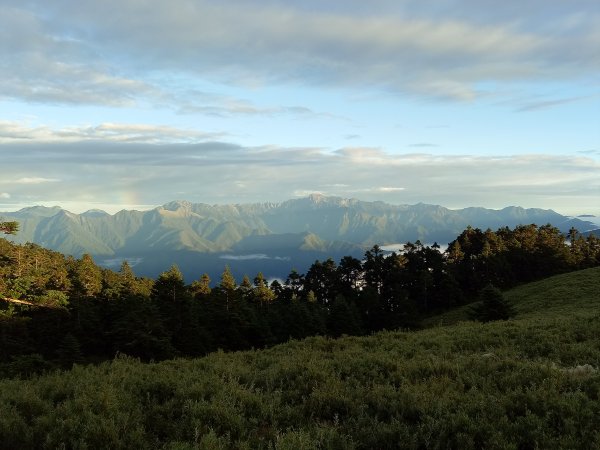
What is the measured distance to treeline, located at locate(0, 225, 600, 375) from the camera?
157 ft

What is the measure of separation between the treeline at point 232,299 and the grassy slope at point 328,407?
1906cm

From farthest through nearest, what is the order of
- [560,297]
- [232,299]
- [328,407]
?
1. [232,299]
2. [560,297]
3. [328,407]

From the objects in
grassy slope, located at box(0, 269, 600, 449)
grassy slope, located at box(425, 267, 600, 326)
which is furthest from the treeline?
grassy slope, located at box(425, 267, 600, 326)

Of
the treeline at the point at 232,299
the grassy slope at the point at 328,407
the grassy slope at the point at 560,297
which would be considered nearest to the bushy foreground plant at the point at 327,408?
the grassy slope at the point at 328,407

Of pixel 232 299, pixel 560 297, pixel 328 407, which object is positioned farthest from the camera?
pixel 232 299

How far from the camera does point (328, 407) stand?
29.6 ft

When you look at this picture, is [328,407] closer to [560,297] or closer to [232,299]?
[560,297]

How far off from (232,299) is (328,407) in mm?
58624

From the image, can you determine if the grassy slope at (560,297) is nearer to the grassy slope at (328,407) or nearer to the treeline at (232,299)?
the treeline at (232,299)

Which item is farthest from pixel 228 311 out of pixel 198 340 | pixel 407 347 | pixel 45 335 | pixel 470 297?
pixel 470 297

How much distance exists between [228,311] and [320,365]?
50.5 meters

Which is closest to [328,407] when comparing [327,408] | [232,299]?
[327,408]

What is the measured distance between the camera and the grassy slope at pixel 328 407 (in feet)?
23.7

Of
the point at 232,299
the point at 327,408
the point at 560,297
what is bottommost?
the point at 232,299
